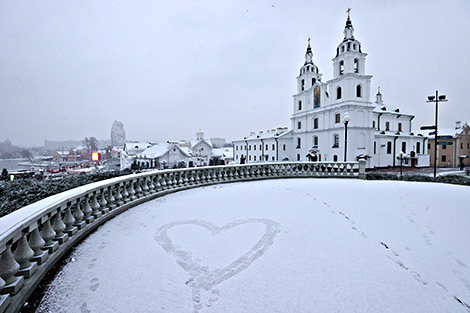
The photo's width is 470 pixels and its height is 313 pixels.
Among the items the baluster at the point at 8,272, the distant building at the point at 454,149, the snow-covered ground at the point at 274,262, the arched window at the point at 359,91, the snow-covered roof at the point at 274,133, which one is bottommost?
the snow-covered ground at the point at 274,262

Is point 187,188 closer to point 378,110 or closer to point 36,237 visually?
point 36,237

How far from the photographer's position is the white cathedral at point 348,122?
34.0m

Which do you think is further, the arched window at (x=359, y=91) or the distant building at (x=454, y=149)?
the distant building at (x=454, y=149)

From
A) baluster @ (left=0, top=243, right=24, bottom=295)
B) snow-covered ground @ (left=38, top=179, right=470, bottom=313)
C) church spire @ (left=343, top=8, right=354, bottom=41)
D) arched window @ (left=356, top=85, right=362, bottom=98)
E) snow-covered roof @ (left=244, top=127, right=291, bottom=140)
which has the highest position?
church spire @ (left=343, top=8, right=354, bottom=41)

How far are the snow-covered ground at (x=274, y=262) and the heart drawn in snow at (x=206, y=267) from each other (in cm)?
2

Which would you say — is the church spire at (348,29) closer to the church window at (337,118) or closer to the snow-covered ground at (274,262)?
the church window at (337,118)

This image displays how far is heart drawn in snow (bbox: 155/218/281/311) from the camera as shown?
2.90 metres

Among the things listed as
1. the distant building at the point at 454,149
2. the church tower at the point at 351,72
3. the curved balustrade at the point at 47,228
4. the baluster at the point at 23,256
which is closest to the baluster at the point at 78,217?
the curved balustrade at the point at 47,228

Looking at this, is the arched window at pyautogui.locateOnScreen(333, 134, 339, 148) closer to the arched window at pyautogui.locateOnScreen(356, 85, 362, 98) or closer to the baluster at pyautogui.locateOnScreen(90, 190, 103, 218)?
the arched window at pyautogui.locateOnScreen(356, 85, 362, 98)

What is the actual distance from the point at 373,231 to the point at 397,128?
46980 mm

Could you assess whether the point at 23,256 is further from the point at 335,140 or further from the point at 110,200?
the point at 335,140

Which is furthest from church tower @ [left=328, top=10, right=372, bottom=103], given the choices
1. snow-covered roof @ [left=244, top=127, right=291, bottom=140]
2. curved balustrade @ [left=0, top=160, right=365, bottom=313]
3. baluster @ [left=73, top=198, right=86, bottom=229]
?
baluster @ [left=73, top=198, right=86, bottom=229]

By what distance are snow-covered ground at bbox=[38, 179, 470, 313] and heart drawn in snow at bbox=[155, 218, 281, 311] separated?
0.02 m

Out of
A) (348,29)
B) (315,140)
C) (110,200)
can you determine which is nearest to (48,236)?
(110,200)
